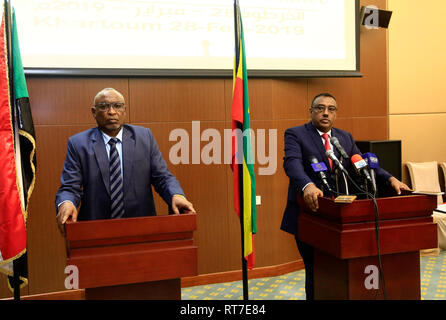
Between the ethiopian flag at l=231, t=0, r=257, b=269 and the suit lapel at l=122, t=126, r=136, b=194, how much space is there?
1.84 ft

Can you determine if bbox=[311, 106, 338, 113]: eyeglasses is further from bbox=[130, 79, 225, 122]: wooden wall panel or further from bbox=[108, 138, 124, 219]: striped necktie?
bbox=[130, 79, 225, 122]: wooden wall panel

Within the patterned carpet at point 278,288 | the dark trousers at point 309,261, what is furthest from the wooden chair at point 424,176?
the dark trousers at point 309,261

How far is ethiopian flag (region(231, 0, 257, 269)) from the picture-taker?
213cm

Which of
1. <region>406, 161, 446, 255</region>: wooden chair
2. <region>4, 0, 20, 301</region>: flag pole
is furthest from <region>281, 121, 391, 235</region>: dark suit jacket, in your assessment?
<region>406, 161, 446, 255</region>: wooden chair

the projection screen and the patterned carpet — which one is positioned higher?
the projection screen

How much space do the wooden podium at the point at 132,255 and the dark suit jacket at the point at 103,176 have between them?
395 millimetres

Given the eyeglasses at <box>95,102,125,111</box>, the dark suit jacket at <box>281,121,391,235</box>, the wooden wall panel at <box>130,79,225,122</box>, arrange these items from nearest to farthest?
the eyeglasses at <box>95,102,125,111</box>
the dark suit jacket at <box>281,121,391,235</box>
the wooden wall panel at <box>130,79,225,122</box>

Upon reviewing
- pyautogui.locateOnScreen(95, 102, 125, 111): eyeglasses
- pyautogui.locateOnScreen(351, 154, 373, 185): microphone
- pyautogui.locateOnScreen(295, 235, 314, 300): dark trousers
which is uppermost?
pyautogui.locateOnScreen(95, 102, 125, 111): eyeglasses

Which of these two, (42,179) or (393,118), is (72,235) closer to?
(42,179)

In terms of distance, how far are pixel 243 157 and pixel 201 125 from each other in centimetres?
171

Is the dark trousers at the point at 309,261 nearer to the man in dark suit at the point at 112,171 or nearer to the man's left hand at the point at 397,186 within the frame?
the man's left hand at the point at 397,186

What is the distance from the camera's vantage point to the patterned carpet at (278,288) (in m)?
3.45

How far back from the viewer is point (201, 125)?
3.78 m

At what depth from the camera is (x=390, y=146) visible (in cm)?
436
